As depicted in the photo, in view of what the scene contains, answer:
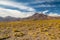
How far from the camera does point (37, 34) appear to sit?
97.9 ft

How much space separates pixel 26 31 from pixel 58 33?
19.3 feet

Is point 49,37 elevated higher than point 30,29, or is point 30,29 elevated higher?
point 30,29

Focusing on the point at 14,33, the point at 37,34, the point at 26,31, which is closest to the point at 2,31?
the point at 14,33

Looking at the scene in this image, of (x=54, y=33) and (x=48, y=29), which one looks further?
(x=48, y=29)

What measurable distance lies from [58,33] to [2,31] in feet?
32.5

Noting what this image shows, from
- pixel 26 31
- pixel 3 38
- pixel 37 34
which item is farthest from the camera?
pixel 26 31

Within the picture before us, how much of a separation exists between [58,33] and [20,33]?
658 cm

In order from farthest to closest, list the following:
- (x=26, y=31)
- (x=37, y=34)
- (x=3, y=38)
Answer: (x=26, y=31) → (x=37, y=34) → (x=3, y=38)

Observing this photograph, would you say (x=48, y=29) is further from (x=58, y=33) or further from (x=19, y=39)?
(x=19, y=39)

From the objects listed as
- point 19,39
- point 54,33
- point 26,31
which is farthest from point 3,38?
point 54,33

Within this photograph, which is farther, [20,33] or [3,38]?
[20,33]

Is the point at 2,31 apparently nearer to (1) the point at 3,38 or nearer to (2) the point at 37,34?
(1) the point at 3,38

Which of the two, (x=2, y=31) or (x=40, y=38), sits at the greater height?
(x=2, y=31)

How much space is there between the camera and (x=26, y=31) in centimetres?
3184
